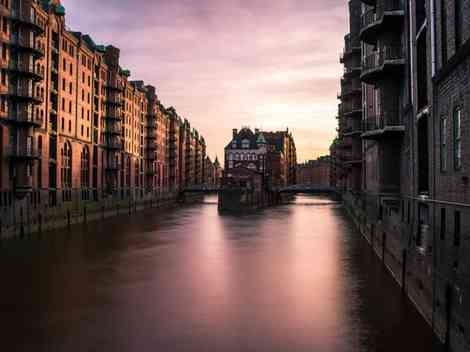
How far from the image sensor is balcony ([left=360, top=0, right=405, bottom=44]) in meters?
31.2

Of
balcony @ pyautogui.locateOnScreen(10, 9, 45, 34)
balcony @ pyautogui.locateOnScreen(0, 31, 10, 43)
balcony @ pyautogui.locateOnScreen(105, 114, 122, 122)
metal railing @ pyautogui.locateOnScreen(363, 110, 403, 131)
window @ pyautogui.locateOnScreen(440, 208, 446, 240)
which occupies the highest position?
balcony @ pyautogui.locateOnScreen(10, 9, 45, 34)

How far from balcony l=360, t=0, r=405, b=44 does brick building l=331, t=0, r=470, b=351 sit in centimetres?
7

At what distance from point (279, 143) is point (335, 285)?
169 m

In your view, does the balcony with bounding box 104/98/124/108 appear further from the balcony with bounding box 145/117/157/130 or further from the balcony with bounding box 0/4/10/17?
the balcony with bounding box 0/4/10/17

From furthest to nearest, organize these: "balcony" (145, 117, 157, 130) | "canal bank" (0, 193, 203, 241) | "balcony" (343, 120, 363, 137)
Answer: "balcony" (145, 117, 157, 130) < "balcony" (343, 120, 363, 137) < "canal bank" (0, 193, 203, 241)

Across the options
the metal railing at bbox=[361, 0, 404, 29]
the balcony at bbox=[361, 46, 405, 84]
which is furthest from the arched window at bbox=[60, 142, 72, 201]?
the metal railing at bbox=[361, 0, 404, 29]

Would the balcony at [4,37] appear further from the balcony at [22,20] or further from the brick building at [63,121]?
the balcony at [22,20]

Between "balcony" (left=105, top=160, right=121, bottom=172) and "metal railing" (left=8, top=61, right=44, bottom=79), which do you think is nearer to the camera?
"metal railing" (left=8, top=61, right=44, bottom=79)

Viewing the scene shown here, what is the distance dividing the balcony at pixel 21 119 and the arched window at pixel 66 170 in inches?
477

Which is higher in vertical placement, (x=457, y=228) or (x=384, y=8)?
(x=384, y=8)

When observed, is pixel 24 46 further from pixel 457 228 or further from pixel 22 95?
pixel 457 228

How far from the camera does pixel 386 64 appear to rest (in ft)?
103

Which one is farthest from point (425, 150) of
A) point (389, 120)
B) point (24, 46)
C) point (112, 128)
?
point (112, 128)

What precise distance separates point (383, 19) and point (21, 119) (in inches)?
1301
